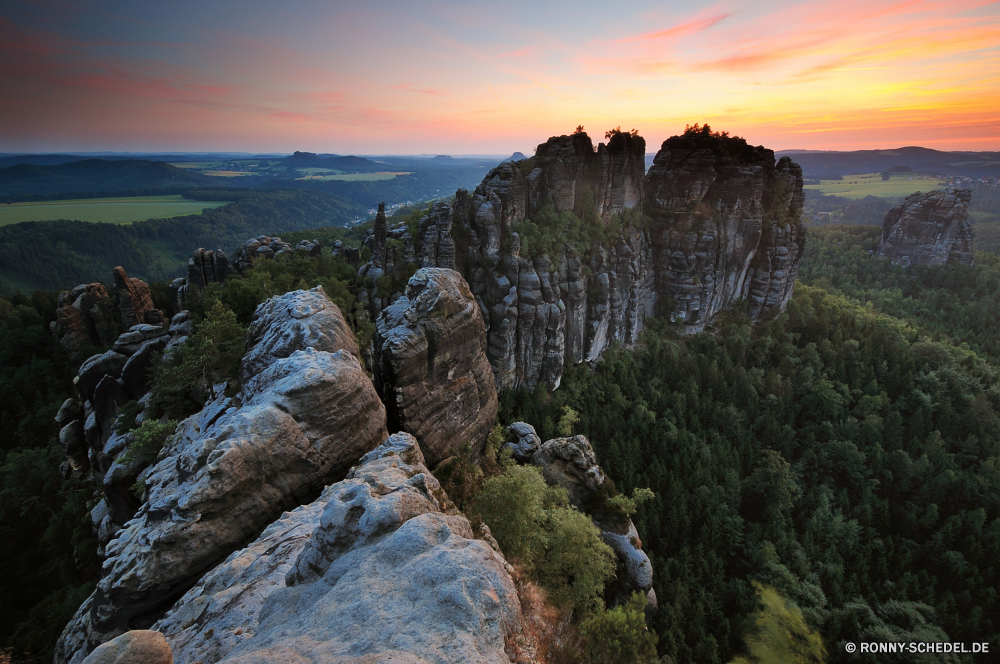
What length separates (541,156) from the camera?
146 feet

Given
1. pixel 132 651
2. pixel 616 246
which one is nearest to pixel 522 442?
pixel 132 651

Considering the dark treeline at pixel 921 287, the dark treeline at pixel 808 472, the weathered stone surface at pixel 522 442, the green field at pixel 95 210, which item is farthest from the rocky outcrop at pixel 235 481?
the green field at pixel 95 210

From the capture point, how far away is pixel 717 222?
50688 mm

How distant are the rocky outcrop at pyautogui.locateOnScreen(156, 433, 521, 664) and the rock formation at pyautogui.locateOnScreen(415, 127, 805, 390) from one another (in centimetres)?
2893

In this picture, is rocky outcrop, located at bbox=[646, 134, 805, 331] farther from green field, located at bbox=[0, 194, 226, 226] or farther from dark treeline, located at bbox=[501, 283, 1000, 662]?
green field, located at bbox=[0, 194, 226, 226]

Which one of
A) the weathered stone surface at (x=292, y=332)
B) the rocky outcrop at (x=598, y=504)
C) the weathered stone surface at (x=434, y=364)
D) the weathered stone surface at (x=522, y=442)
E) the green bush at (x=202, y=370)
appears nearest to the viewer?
the weathered stone surface at (x=292, y=332)

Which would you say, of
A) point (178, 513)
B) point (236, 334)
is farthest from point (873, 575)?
point (236, 334)

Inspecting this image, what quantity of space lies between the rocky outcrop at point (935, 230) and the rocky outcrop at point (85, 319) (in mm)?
121086

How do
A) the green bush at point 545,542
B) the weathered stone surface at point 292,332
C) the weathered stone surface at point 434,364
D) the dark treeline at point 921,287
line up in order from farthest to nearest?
the dark treeline at point 921,287 < the weathered stone surface at point 434,364 < the weathered stone surface at point 292,332 < the green bush at point 545,542

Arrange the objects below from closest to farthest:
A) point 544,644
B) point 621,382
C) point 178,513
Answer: point 178,513
point 544,644
point 621,382

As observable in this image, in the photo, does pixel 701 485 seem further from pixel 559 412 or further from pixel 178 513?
pixel 178 513

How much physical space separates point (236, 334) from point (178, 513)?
483 inches

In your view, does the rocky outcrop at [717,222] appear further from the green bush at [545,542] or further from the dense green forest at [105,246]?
the dense green forest at [105,246]

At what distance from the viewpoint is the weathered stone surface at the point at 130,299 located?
3866cm
